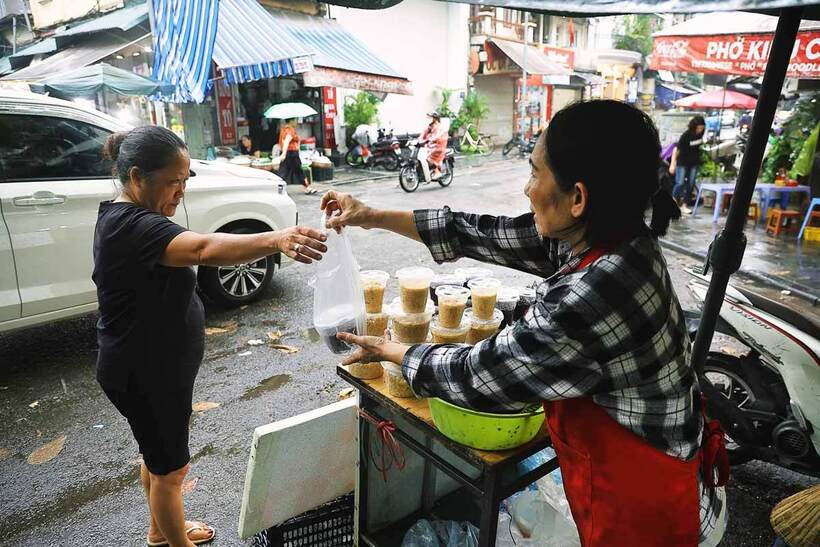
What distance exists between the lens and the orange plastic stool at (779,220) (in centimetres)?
845

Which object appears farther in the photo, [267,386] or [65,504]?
[267,386]

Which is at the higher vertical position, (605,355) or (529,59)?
(529,59)

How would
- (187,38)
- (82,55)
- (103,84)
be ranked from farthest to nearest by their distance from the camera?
(82,55) → (103,84) → (187,38)

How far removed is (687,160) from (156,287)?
1056 centimetres

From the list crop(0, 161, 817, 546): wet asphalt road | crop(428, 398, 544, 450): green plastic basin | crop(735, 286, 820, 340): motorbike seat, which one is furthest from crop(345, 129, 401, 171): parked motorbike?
crop(428, 398, 544, 450): green plastic basin

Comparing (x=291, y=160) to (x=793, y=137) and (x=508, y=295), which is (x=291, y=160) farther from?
(x=508, y=295)

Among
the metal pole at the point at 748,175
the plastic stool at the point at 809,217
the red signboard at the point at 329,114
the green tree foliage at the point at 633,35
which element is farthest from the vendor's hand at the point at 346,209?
the green tree foliage at the point at 633,35

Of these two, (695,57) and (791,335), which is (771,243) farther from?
(791,335)

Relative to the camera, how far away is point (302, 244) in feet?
5.54

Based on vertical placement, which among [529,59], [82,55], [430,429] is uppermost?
[529,59]

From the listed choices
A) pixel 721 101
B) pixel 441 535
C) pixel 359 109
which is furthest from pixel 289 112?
pixel 441 535

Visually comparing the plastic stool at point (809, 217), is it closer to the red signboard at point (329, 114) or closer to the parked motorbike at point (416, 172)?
the parked motorbike at point (416, 172)

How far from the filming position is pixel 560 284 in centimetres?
131

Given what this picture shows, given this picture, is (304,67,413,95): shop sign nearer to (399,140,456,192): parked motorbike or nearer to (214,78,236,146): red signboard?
(399,140,456,192): parked motorbike
